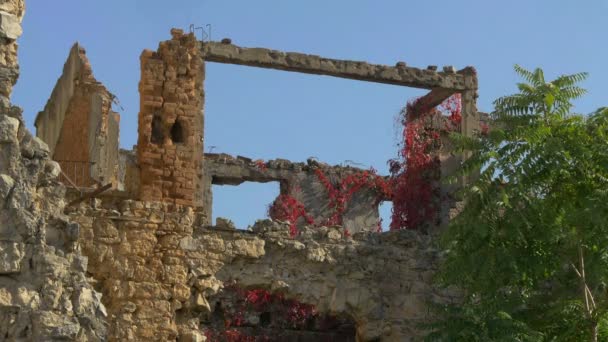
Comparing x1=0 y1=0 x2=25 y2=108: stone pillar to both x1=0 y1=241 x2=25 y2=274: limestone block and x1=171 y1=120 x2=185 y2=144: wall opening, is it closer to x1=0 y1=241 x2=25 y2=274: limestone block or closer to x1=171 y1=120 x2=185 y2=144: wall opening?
x1=0 y1=241 x2=25 y2=274: limestone block

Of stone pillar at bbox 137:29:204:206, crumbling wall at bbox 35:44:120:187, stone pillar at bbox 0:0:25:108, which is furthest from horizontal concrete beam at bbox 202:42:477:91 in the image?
stone pillar at bbox 0:0:25:108

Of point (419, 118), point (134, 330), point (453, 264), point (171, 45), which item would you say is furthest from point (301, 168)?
point (453, 264)

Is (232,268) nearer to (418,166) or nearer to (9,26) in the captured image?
(418,166)

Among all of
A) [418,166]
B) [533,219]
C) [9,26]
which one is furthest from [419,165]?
[9,26]

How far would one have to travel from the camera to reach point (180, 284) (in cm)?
1589

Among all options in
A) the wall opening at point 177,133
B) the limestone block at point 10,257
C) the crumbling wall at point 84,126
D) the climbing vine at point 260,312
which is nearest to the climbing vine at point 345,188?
the climbing vine at point 260,312

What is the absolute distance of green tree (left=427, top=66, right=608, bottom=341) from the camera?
12602 mm

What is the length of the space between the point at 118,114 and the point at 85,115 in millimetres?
1634

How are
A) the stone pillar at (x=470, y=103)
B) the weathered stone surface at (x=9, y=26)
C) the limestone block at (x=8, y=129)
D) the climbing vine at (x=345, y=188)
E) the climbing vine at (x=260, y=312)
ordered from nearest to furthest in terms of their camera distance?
the limestone block at (x=8, y=129) → the weathered stone surface at (x=9, y=26) → the stone pillar at (x=470, y=103) → the climbing vine at (x=260, y=312) → the climbing vine at (x=345, y=188)

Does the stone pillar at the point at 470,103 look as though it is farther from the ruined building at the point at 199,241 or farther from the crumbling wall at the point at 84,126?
the crumbling wall at the point at 84,126

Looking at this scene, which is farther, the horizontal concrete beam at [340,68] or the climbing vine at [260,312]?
the climbing vine at [260,312]

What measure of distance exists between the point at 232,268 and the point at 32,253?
27.7ft

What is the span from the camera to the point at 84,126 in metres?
19.7

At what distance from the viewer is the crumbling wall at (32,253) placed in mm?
7945
